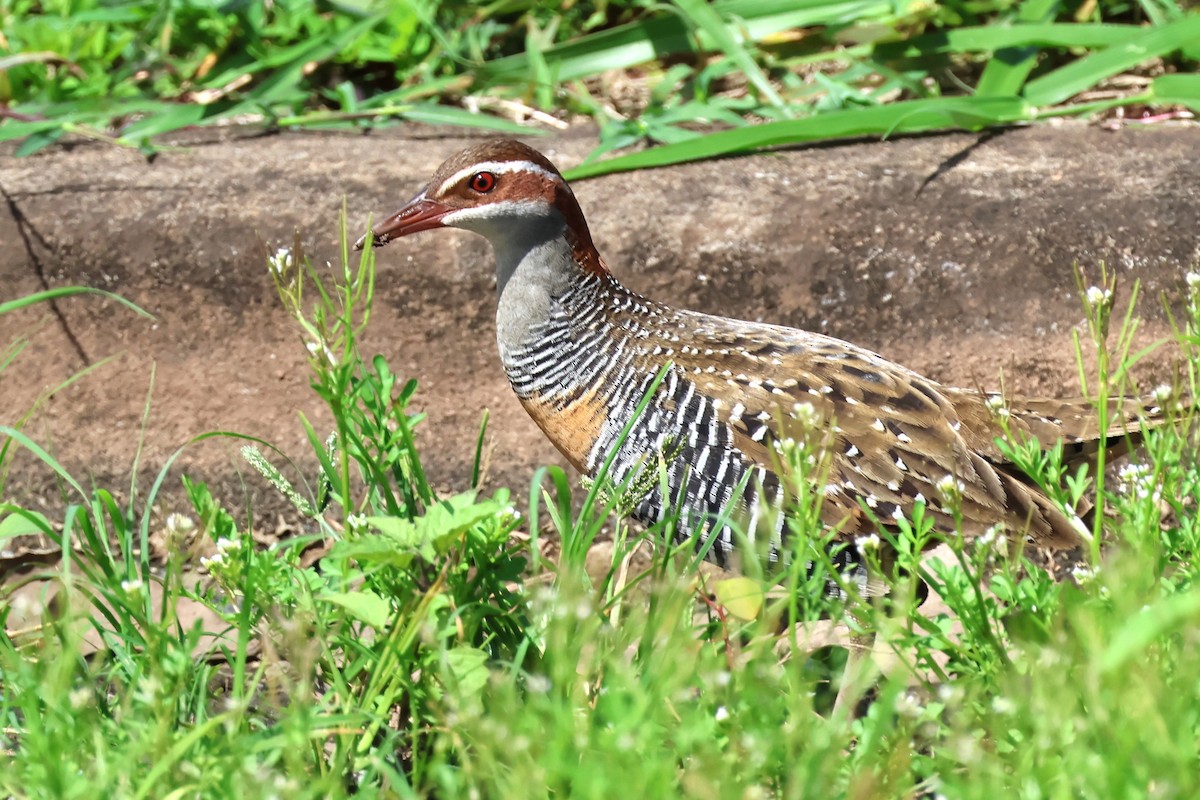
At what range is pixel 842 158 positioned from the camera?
4977mm

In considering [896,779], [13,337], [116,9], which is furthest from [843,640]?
[116,9]

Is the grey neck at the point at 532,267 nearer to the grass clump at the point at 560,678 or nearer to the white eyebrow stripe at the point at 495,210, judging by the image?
the white eyebrow stripe at the point at 495,210

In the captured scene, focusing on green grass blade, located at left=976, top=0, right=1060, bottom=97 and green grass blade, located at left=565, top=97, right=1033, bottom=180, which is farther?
green grass blade, located at left=976, top=0, right=1060, bottom=97

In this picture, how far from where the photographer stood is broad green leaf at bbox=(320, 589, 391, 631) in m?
2.64

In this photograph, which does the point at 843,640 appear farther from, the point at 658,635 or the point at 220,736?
the point at 220,736

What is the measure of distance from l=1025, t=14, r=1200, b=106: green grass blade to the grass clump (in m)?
2.37

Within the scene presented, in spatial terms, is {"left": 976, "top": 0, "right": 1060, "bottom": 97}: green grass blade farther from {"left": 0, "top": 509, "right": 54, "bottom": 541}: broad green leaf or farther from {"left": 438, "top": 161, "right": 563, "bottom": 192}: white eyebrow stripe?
{"left": 0, "top": 509, "right": 54, "bottom": 541}: broad green leaf

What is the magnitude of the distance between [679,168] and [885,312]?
94cm

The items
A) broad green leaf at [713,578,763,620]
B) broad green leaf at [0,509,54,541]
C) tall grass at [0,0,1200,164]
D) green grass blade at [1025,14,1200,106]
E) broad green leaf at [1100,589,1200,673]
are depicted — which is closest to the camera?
broad green leaf at [1100,589,1200,673]

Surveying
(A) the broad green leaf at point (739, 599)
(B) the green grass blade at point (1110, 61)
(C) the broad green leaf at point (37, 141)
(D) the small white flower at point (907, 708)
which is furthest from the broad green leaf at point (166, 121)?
(D) the small white flower at point (907, 708)

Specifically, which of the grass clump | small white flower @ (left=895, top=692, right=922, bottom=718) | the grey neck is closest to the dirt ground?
the grey neck

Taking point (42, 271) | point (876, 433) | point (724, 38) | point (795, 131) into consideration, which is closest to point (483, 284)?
point (795, 131)

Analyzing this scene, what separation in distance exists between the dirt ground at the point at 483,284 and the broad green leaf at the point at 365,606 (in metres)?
1.90

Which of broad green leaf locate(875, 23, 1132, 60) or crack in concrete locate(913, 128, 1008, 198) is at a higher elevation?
broad green leaf locate(875, 23, 1132, 60)
